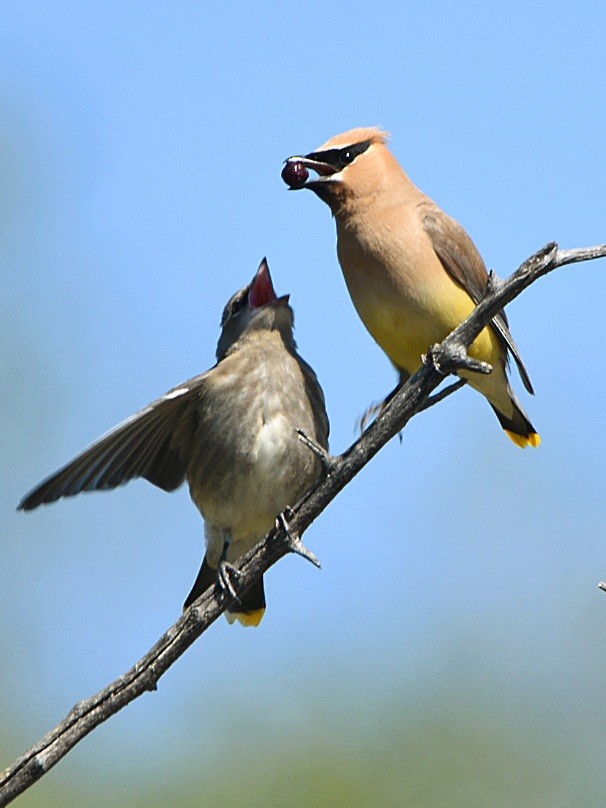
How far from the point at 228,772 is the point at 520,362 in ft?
12.0

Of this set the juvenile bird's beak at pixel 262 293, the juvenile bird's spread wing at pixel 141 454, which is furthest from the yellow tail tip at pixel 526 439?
the juvenile bird's spread wing at pixel 141 454

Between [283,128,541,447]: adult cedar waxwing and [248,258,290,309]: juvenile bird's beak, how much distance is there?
24.0 inches

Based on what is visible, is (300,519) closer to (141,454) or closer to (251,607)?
(141,454)

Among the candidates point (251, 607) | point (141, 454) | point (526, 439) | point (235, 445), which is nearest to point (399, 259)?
point (235, 445)

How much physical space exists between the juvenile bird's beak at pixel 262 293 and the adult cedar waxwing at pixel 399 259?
61 cm

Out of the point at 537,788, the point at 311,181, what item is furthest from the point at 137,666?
the point at 537,788

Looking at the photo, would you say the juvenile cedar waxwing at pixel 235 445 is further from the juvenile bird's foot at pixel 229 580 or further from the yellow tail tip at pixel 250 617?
the juvenile bird's foot at pixel 229 580

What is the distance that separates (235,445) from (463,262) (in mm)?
1019

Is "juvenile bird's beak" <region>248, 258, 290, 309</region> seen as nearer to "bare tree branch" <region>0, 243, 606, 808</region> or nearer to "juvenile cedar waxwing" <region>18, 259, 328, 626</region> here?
"juvenile cedar waxwing" <region>18, 259, 328, 626</region>

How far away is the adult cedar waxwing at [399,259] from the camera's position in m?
5.45

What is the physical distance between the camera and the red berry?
18.4 feet

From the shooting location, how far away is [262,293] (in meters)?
6.29

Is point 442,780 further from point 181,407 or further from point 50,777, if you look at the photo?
point 181,407

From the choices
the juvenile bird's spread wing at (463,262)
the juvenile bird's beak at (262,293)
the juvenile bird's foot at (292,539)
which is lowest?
the juvenile bird's foot at (292,539)
